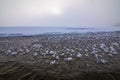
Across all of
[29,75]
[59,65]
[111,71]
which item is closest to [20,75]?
[29,75]

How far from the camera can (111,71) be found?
223 cm

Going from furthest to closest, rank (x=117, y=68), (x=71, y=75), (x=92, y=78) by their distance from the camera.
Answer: (x=117, y=68) < (x=71, y=75) < (x=92, y=78)

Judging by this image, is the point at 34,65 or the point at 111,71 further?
the point at 34,65

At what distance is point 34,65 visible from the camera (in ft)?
8.61

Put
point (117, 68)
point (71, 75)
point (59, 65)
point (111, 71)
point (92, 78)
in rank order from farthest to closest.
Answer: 1. point (59, 65)
2. point (117, 68)
3. point (111, 71)
4. point (71, 75)
5. point (92, 78)

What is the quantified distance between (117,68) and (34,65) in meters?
1.98

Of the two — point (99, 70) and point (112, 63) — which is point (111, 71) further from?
point (112, 63)

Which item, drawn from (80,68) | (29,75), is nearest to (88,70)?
(80,68)

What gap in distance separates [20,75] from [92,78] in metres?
1.42

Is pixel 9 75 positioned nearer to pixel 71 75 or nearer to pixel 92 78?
pixel 71 75

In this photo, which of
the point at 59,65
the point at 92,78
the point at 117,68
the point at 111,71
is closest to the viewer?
the point at 92,78

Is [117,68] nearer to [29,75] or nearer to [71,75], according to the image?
[71,75]

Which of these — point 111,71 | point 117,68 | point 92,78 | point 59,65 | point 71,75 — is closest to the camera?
point 92,78

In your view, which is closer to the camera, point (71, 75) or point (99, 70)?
point (71, 75)
